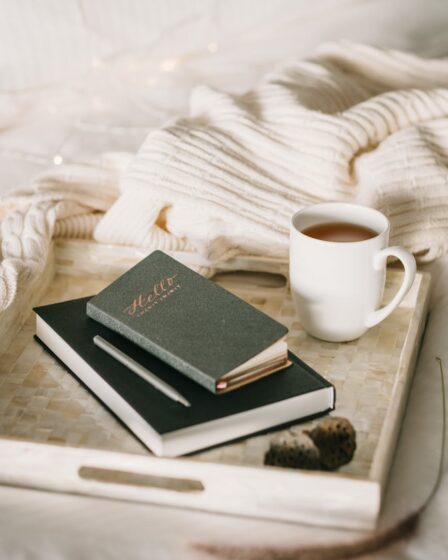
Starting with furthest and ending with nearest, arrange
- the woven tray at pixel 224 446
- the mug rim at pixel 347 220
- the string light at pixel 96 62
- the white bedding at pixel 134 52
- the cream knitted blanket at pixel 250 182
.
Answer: the string light at pixel 96 62, the white bedding at pixel 134 52, the cream knitted blanket at pixel 250 182, the mug rim at pixel 347 220, the woven tray at pixel 224 446

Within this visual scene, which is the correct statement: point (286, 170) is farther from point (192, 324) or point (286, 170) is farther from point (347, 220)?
point (192, 324)

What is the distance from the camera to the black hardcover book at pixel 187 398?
60 cm

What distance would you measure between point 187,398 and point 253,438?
0.06 meters

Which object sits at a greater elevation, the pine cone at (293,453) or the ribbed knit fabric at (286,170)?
the ribbed knit fabric at (286,170)

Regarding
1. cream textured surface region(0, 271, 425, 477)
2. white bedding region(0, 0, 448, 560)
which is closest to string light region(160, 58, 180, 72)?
white bedding region(0, 0, 448, 560)

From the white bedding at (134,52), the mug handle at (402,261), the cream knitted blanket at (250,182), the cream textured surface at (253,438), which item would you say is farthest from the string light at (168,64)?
the mug handle at (402,261)

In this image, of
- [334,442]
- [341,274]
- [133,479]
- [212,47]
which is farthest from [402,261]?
[212,47]

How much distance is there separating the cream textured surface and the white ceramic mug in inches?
1.1

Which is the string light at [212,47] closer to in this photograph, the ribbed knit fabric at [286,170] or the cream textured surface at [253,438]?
the ribbed knit fabric at [286,170]

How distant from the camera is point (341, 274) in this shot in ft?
2.36

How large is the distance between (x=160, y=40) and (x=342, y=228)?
0.79 m

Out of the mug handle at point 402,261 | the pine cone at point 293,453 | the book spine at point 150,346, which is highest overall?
the mug handle at point 402,261

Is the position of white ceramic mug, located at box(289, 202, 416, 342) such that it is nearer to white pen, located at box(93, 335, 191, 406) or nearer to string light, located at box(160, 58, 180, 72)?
white pen, located at box(93, 335, 191, 406)

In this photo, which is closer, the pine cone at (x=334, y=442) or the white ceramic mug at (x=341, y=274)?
the pine cone at (x=334, y=442)
